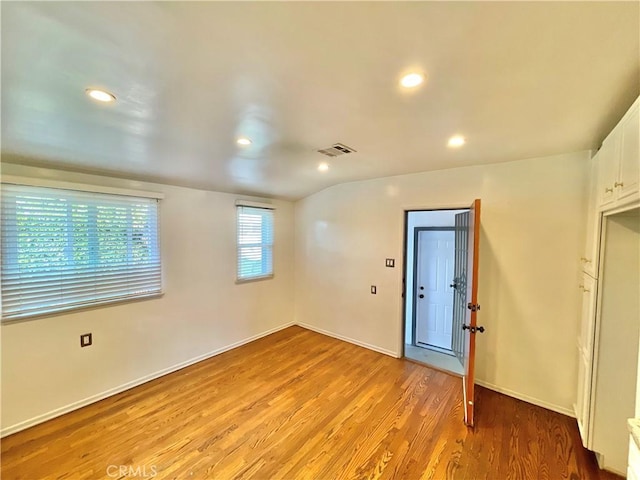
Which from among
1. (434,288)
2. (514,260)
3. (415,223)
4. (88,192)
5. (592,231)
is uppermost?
(88,192)

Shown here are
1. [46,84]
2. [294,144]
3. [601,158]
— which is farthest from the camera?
[294,144]

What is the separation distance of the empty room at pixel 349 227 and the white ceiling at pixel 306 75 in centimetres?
1

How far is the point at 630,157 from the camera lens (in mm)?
1371

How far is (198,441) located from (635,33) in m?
3.37

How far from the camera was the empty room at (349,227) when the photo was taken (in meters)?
1.05

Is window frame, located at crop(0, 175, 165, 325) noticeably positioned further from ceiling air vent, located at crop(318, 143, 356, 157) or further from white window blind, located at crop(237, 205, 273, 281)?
ceiling air vent, located at crop(318, 143, 356, 157)

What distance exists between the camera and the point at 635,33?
0.98 m

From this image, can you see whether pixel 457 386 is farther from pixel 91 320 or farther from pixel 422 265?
pixel 91 320

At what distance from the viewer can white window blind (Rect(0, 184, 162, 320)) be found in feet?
6.98

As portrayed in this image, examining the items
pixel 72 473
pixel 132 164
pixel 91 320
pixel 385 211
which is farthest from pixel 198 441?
pixel 385 211

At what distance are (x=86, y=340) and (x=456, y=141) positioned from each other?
3835 millimetres

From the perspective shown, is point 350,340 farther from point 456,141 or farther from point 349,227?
point 456,141

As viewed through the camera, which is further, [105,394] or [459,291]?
[459,291]

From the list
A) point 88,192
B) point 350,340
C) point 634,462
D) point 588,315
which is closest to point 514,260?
point 588,315
